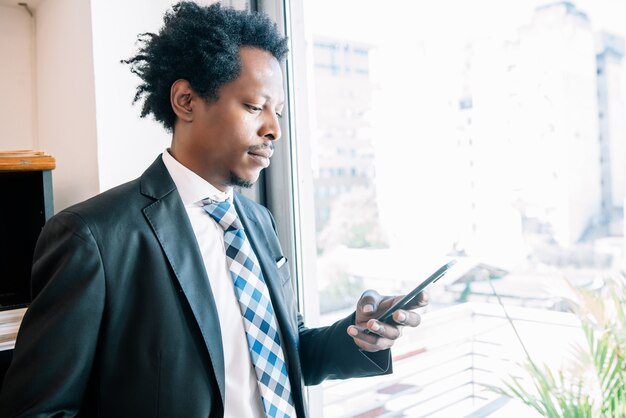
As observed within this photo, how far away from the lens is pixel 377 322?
0.96 m

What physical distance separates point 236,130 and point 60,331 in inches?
17.5

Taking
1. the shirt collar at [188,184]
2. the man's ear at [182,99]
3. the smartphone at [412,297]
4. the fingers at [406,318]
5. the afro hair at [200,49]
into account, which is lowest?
the fingers at [406,318]

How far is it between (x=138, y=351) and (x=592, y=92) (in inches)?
38.0

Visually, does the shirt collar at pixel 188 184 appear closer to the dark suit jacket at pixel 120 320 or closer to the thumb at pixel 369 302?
the dark suit jacket at pixel 120 320

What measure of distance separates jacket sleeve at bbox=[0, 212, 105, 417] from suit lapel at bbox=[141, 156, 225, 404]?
12 centimetres

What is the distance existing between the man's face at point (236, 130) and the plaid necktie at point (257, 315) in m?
0.08

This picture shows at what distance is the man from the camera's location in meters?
0.83

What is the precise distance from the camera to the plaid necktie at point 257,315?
971 millimetres

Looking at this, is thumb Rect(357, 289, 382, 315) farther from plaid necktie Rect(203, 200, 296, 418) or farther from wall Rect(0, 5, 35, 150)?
wall Rect(0, 5, 35, 150)

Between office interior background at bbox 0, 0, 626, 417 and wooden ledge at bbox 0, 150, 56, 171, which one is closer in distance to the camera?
office interior background at bbox 0, 0, 626, 417

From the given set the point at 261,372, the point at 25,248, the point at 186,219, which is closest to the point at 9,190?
the point at 25,248

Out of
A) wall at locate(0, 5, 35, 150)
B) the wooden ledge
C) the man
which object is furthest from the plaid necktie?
wall at locate(0, 5, 35, 150)

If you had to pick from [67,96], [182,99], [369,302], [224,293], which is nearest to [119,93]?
[67,96]

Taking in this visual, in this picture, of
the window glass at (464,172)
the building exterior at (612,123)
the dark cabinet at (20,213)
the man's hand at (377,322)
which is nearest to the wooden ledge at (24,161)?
the dark cabinet at (20,213)
